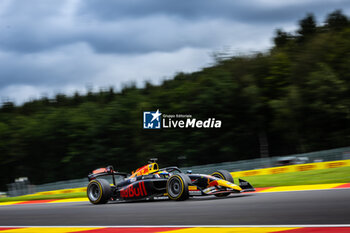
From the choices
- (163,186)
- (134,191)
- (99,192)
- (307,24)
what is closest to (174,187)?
(163,186)

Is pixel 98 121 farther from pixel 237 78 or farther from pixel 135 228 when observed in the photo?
pixel 135 228

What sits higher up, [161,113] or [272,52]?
[272,52]

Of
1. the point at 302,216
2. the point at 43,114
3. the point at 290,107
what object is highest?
the point at 43,114

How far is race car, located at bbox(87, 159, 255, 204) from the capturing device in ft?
33.1

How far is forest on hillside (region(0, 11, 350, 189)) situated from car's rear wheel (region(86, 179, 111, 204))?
25883 mm

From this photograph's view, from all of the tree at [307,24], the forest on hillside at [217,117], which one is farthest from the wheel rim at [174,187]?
the tree at [307,24]

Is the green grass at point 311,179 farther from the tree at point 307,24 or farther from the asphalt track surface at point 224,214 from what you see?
the tree at point 307,24

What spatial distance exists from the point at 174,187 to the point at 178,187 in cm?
13

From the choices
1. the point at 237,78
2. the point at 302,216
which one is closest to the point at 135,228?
the point at 302,216

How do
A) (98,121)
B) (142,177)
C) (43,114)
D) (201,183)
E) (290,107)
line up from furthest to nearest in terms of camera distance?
(43,114)
(98,121)
(290,107)
(142,177)
(201,183)

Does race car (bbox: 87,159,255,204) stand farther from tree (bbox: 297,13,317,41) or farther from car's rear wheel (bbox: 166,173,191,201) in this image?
tree (bbox: 297,13,317,41)

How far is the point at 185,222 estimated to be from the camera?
276 inches

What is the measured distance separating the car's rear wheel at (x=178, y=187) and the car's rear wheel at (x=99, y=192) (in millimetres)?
2171

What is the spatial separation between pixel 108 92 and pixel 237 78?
84.1 feet
